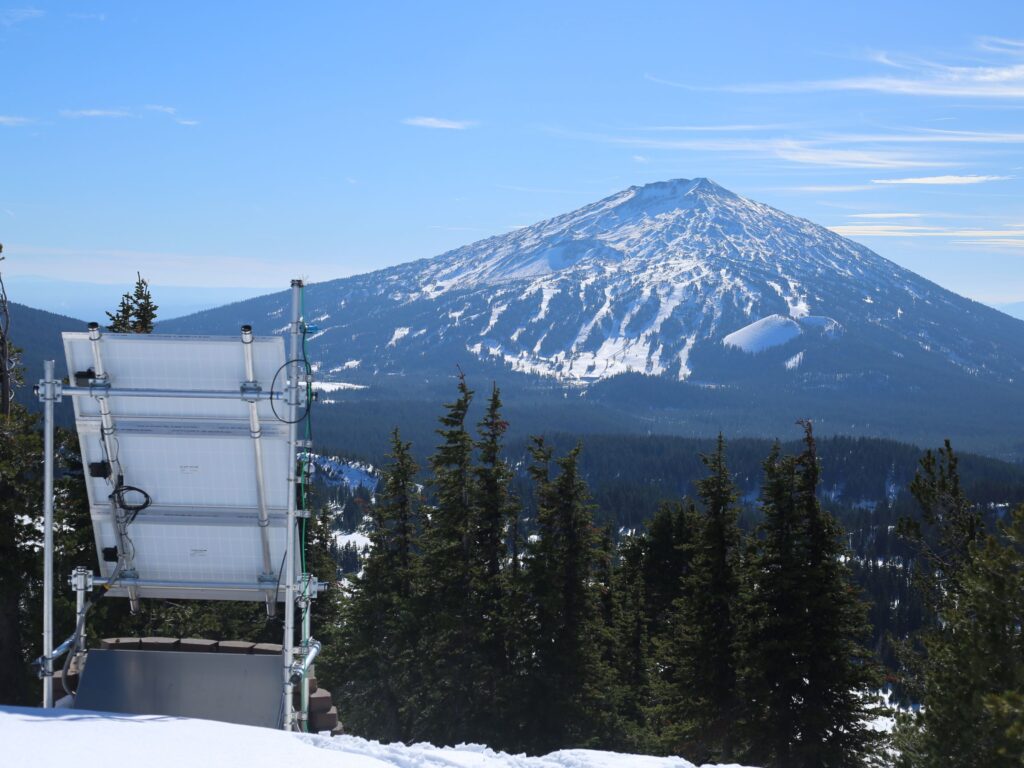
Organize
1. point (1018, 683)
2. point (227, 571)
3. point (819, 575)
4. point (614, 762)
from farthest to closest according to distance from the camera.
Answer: point (819, 575) < point (1018, 683) < point (227, 571) < point (614, 762)

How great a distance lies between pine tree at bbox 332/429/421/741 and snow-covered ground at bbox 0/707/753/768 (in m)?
20.8

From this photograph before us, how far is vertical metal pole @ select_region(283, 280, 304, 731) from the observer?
39.7ft

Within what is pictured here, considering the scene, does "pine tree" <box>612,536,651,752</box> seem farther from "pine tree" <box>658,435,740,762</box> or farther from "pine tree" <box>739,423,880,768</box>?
"pine tree" <box>739,423,880,768</box>

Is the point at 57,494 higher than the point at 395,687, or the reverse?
the point at 57,494

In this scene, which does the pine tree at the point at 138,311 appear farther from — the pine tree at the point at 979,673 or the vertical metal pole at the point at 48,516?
the pine tree at the point at 979,673

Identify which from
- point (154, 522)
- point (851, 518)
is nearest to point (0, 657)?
point (154, 522)

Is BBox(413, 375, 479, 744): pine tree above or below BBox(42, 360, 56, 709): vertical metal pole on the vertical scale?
below

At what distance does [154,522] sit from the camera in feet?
43.1

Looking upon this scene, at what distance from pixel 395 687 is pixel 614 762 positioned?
71.5 ft

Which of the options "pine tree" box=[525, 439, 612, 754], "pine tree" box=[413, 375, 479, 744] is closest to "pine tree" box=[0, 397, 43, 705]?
"pine tree" box=[413, 375, 479, 744]

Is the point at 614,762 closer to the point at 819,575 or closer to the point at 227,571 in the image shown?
the point at 227,571

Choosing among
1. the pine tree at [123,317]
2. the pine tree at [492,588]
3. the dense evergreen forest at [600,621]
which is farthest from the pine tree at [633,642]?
the pine tree at [123,317]

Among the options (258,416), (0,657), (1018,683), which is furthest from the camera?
(0,657)

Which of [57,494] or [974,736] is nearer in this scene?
[974,736]
